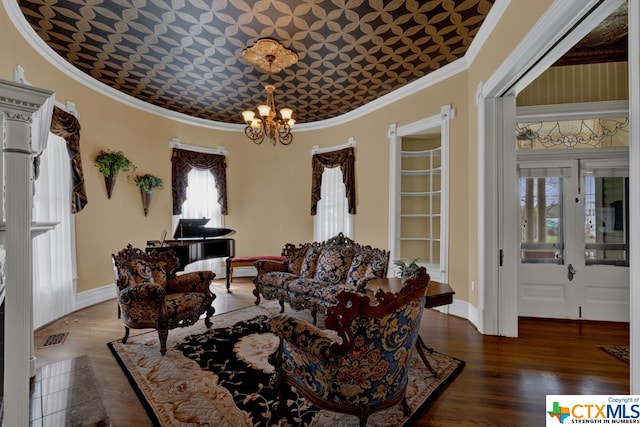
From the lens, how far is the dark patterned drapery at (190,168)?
611 centimetres

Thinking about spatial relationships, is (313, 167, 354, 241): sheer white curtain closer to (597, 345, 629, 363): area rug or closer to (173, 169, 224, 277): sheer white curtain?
(173, 169, 224, 277): sheer white curtain

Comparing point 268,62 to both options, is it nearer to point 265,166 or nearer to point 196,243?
point 196,243

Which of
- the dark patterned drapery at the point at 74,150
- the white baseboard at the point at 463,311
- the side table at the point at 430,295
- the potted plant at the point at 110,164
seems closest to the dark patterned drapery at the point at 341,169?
the white baseboard at the point at 463,311

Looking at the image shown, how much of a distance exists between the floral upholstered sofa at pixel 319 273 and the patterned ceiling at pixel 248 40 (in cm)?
260

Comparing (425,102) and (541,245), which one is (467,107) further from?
(541,245)

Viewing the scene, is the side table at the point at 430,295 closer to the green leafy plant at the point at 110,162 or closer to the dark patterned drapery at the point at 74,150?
the dark patterned drapery at the point at 74,150

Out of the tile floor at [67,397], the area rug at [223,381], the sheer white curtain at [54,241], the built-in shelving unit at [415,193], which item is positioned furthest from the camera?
the built-in shelving unit at [415,193]

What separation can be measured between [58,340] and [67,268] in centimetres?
133

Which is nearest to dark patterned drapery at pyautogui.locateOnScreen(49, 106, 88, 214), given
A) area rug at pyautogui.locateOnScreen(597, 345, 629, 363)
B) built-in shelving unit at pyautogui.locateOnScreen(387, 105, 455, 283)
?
built-in shelving unit at pyautogui.locateOnScreen(387, 105, 455, 283)

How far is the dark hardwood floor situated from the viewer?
2.11 metres

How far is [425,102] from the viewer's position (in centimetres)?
471

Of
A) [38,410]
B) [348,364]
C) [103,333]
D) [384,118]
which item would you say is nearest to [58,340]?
Answer: [103,333]

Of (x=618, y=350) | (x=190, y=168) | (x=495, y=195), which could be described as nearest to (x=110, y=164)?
(x=190, y=168)

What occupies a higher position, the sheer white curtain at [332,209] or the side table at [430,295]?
the sheer white curtain at [332,209]
